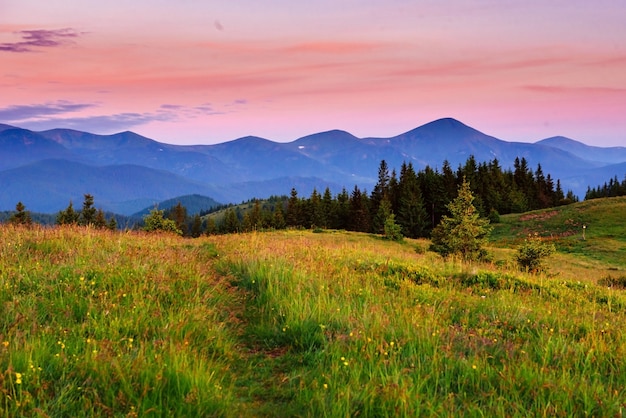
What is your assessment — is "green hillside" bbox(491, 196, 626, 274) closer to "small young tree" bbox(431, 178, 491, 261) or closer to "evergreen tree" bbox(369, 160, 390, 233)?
"small young tree" bbox(431, 178, 491, 261)

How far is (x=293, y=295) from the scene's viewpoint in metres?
7.35

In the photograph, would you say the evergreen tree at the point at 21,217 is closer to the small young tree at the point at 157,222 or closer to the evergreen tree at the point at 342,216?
the small young tree at the point at 157,222

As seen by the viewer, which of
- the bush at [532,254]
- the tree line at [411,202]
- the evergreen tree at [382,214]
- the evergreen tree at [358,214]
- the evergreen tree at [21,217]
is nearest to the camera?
the evergreen tree at [21,217]

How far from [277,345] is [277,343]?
49mm

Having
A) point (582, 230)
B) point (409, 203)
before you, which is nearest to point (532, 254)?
point (582, 230)

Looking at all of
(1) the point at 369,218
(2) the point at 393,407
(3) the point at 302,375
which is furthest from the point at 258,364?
(1) the point at 369,218

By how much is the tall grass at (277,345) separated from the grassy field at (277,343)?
0.02 metres

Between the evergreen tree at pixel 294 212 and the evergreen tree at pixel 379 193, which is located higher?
the evergreen tree at pixel 379 193

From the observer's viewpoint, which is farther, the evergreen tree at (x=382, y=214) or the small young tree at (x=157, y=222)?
the evergreen tree at (x=382, y=214)

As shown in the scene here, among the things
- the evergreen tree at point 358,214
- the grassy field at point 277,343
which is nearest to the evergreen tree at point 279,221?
the evergreen tree at point 358,214

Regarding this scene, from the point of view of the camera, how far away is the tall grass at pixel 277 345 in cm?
400

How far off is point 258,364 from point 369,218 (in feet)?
279

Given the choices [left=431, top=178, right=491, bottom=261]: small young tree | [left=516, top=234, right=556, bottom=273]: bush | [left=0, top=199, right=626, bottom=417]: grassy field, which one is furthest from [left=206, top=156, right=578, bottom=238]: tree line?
[left=0, top=199, right=626, bottom=417]: grassy field

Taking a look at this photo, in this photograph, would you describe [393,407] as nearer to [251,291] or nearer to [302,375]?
[302,375]
